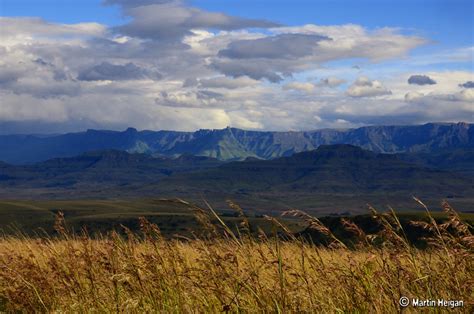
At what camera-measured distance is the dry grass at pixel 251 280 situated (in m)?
5.41

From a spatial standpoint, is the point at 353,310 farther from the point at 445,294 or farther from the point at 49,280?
the point at 49,280

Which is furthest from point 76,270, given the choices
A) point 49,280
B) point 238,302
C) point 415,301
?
point 415,301

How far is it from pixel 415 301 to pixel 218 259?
2.04m

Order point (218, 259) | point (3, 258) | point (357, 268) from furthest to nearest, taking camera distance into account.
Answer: point (3, 258)
point (218, 259)
point (357, 268)

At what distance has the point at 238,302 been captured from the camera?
5.80m

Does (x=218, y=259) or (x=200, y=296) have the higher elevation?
(x=218, y=259)

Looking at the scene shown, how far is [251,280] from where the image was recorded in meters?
5.68

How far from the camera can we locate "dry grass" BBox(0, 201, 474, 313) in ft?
17.8

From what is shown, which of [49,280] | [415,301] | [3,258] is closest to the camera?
[415,301]

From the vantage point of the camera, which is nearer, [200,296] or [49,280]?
[200,296]

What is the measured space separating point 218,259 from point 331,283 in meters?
1.20

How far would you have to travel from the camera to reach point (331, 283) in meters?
5.81

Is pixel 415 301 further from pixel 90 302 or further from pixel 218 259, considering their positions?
pixel 90 302

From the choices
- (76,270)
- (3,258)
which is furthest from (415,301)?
(3,258)
